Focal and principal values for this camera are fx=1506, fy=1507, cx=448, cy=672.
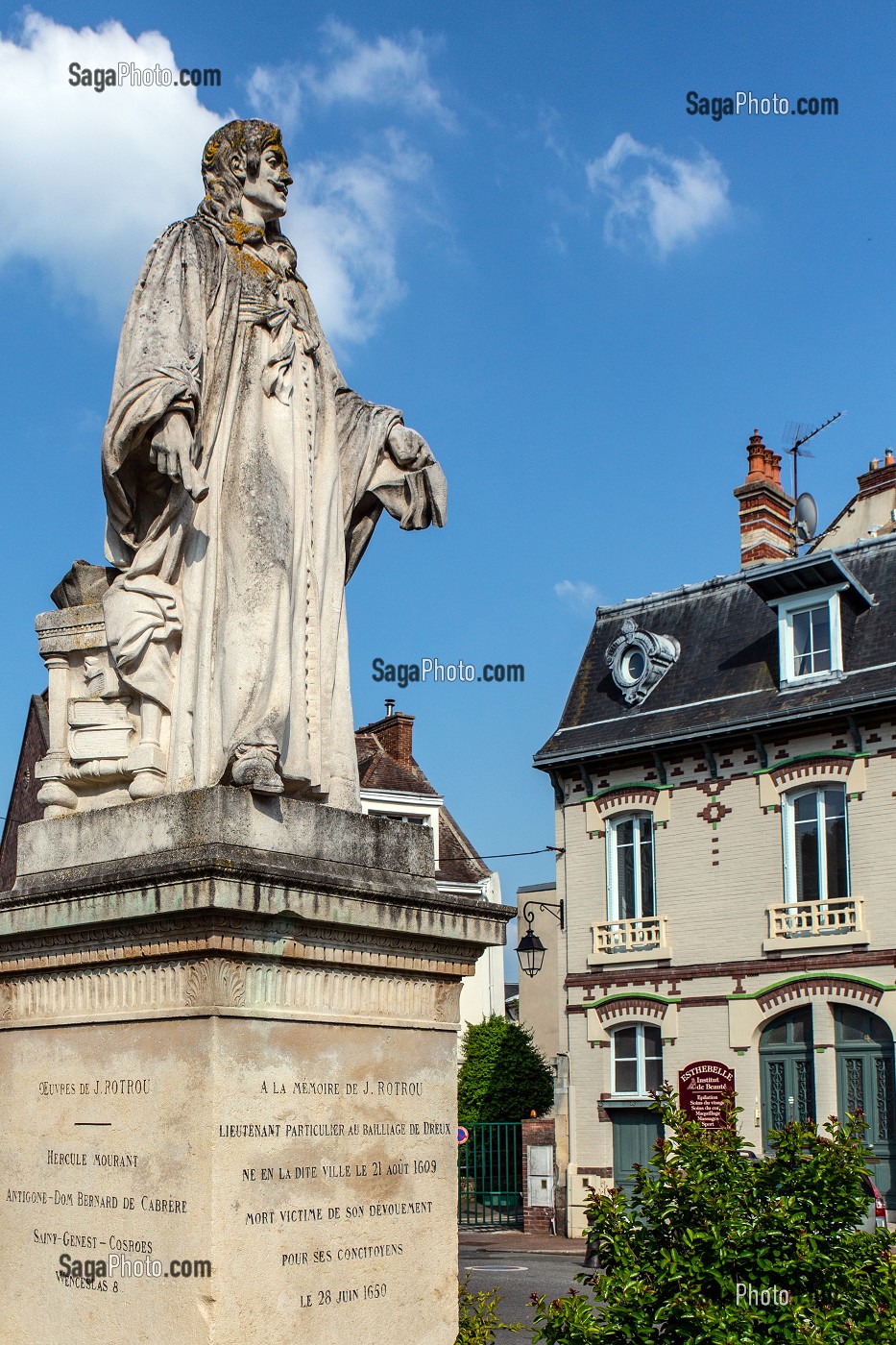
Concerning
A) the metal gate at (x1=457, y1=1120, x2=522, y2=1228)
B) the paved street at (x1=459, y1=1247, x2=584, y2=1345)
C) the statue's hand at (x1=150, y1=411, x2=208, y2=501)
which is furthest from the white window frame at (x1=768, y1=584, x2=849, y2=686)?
the statue's hand at (x1=150, y1=411, x2=208, y2=501)

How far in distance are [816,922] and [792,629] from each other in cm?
562

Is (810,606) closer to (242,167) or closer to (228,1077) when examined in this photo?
(242,167)

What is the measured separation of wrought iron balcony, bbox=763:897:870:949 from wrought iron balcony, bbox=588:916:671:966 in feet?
7.57

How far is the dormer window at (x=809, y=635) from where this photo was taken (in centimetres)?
2819

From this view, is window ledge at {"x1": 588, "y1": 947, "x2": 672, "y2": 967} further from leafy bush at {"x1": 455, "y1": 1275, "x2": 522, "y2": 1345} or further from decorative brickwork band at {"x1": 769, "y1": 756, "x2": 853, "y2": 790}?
leafy bush at {"x1": 455, "y1": 1275, "x2": 522, "y2": 1345}

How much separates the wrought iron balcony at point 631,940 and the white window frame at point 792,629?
537 cm

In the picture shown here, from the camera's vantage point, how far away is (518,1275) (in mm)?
21609

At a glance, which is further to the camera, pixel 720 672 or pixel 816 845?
pixel 720 672

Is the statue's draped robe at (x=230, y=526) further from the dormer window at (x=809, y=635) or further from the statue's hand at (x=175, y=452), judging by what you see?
the dormer window at (x=809, y=635)

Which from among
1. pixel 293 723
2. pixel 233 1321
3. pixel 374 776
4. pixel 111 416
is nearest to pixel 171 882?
pixel 293 723

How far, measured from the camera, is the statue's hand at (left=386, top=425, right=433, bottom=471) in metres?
6.38

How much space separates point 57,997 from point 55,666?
1295mm

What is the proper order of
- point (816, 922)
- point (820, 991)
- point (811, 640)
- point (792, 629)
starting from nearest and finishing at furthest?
point (820, 991), point (816, 922), point (811, 640), point (792, 629)

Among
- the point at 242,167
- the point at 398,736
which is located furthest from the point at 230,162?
the point at 398,736
